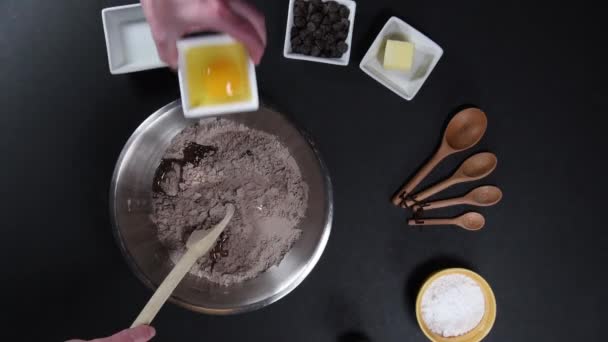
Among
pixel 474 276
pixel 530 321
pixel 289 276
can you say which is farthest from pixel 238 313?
pixel 530 321

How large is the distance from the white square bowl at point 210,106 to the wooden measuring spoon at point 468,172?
39 cm

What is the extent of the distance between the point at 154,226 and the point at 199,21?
40 centimetres

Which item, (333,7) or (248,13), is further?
(333,7)

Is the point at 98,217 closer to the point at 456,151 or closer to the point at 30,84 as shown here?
the point at 30,84

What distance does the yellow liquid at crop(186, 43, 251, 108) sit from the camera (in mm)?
883

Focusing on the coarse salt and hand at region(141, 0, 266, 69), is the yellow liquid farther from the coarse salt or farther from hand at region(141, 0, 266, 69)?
the coarse salt

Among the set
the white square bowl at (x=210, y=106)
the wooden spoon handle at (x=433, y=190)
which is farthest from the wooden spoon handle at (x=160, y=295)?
the wooden spoon handle at (x=433, y=190)

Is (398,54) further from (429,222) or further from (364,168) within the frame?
(429,222)

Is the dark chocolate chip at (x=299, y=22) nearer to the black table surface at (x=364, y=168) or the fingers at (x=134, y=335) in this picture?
the black table surface at (x=364, y=168)

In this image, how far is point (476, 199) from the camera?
104 centimetres

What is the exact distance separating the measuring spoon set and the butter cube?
0.16m

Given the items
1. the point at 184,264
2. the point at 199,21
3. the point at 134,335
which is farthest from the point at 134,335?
the point at 199,21

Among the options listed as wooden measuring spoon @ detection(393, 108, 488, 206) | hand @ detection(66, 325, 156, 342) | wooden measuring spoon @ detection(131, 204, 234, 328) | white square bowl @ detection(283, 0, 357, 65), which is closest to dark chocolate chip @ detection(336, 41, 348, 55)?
white square bowl @ detection(283, 0, 357, 65)

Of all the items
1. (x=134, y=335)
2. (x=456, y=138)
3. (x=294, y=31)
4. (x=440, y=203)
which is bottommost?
(x=134, y=335)
